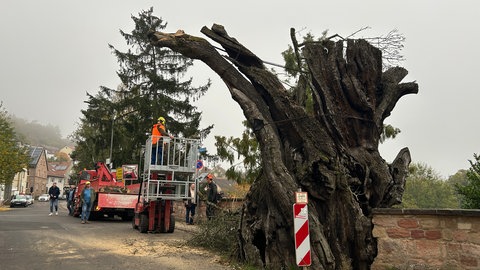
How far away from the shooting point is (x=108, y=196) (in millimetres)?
17906

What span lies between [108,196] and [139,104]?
13130mm

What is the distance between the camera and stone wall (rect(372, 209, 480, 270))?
21.7 feet

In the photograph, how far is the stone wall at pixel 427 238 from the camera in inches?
261

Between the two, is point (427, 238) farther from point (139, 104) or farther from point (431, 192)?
point (431, 192)

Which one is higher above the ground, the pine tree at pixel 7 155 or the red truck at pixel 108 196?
the pine tree at pixel 7 155

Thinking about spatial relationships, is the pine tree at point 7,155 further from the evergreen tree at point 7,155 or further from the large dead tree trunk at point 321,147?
the large dead tree trunk at point 321,147

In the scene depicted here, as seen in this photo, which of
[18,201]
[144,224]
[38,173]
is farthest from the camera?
[38,173]

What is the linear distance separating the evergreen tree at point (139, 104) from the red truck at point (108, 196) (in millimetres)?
8690

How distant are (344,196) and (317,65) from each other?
9.97 feet

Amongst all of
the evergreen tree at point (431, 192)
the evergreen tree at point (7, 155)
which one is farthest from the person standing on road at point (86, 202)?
the evergreen tree at point (431, 192)

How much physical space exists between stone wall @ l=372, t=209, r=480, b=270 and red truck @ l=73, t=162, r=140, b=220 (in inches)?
510

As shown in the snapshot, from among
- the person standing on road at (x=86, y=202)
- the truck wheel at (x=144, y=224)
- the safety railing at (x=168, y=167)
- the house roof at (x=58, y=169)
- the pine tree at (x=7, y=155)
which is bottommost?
the truck wheel at (x=144, y=224)

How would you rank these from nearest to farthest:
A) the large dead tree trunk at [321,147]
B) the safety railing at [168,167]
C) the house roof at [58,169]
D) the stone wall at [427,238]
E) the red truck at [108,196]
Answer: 1. the stone wall at [427,238]
2. the large dead tree trunk at [321,147]
3. the safety railing at [168,167]
4. the red truck at [108,196]
5. the house roof at [58,169]

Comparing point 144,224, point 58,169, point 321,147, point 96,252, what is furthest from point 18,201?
point 58,169
